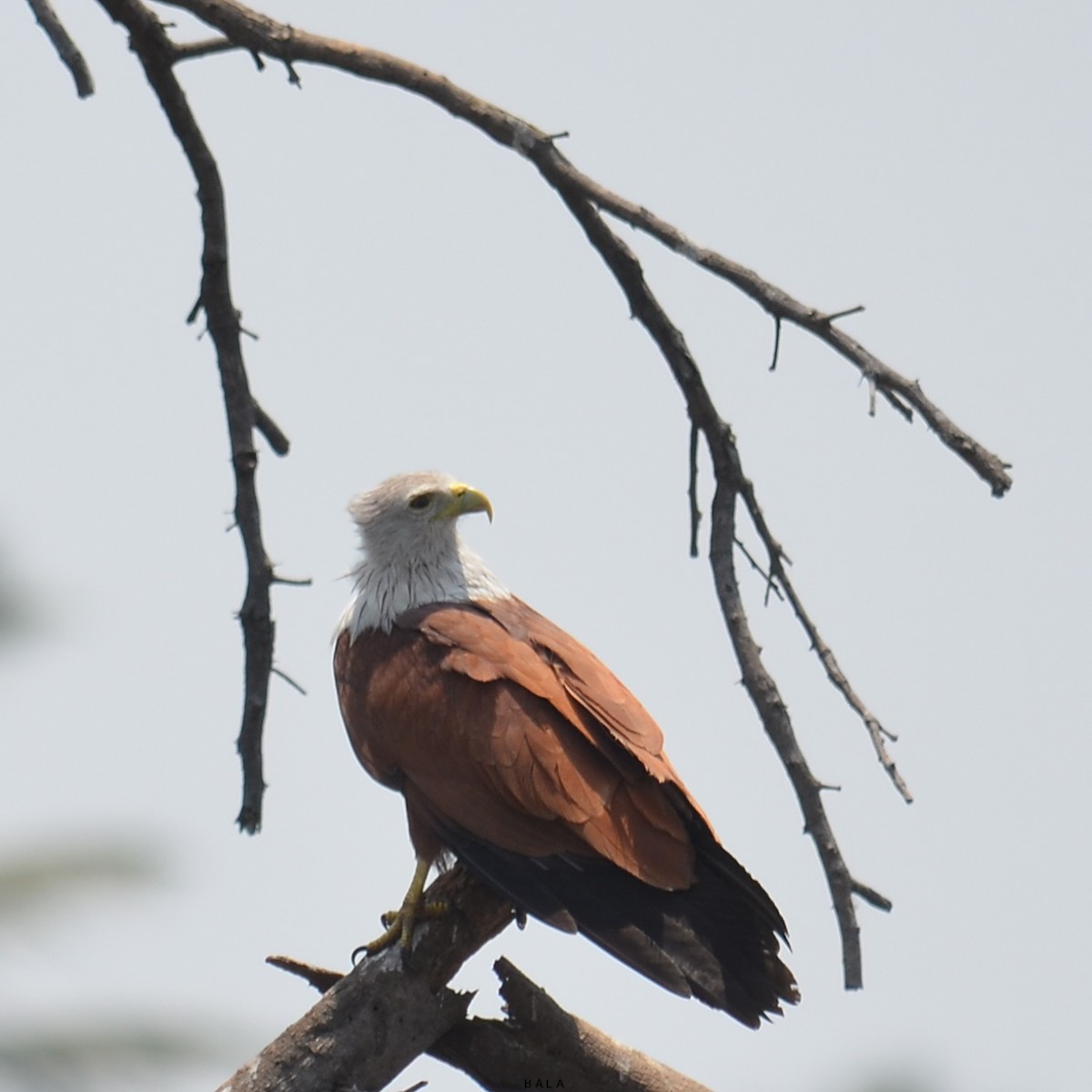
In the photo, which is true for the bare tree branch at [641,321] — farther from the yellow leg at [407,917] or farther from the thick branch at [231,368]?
the yellow leg at [407,917]

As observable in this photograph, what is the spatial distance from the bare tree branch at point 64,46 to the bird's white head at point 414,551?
7.59ft

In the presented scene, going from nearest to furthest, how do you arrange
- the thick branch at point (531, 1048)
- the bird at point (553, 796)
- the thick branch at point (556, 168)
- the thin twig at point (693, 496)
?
the thick branch at point (556, 168) → the thin twig at point (693, 496) → the thick branch at point (531, 1048) → the bird at point (553, 796)

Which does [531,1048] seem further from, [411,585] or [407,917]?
[411,585]

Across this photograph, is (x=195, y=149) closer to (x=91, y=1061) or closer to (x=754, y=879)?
(x=91, y=1061)

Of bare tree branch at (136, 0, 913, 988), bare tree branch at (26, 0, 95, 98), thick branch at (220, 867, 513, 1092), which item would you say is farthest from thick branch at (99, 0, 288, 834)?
thick branch at (220, 867, 513, 1092)

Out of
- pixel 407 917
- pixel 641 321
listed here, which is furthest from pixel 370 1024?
pixel 641 321

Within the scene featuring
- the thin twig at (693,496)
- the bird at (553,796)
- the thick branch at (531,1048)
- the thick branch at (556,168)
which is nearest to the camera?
the thick branch at (556,168)

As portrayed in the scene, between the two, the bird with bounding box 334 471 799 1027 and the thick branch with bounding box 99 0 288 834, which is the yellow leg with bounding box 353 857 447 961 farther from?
the thick branch with bounding box 99 0 288 834

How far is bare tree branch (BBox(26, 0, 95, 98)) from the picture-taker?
11.5ft

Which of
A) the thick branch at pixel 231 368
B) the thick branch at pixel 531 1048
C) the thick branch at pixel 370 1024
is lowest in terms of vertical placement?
the thick branch at pixel 531 1048

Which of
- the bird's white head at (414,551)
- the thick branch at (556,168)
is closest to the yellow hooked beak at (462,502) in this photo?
the bird's white head at (414,551)

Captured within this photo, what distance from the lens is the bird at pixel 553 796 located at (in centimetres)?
441

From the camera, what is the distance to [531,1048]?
14.1ft

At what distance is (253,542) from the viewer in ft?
12.9
